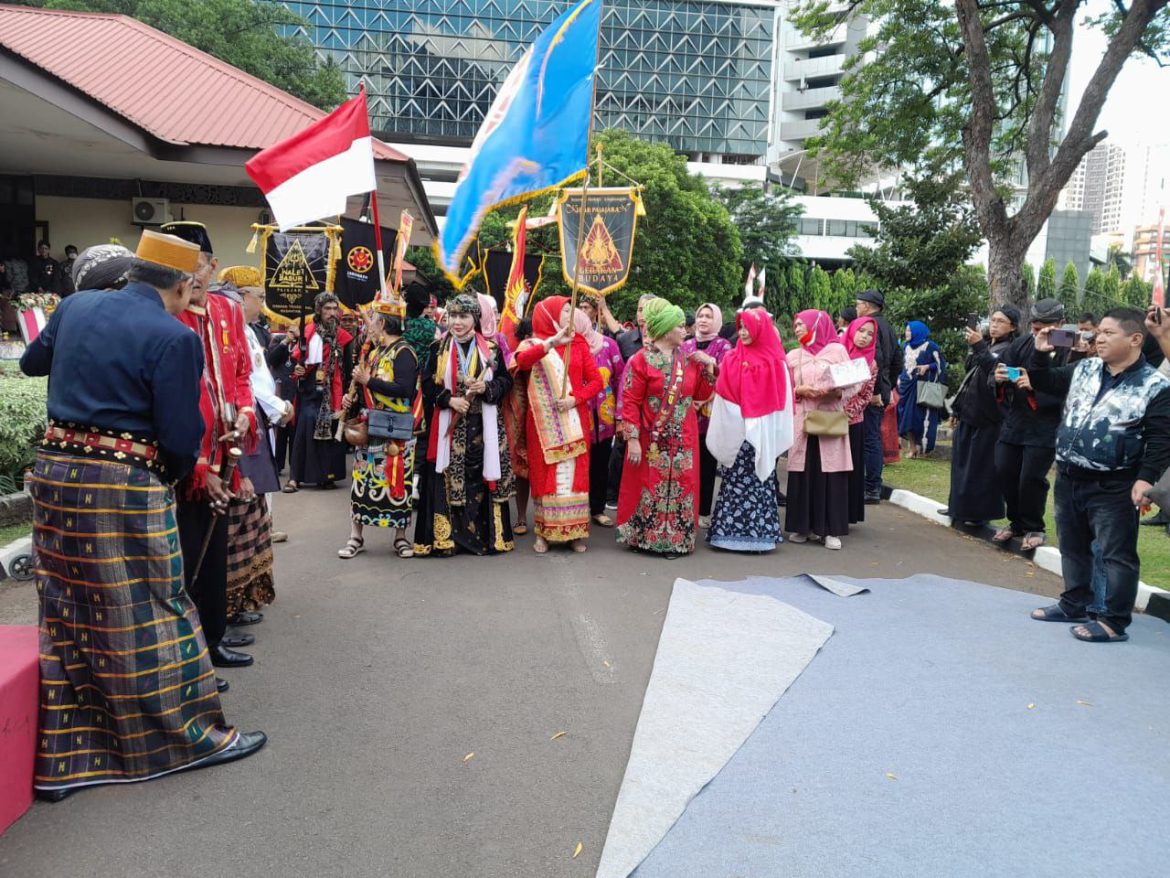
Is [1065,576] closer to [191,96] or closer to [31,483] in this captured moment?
[31,483]

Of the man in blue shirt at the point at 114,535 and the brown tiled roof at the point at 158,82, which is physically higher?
the brown tiled roof at the point at 158,82

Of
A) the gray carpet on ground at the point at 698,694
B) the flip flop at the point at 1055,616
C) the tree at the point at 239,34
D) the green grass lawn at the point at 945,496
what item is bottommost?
the green grass lawn at the point at 945,496

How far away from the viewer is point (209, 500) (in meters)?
3.96

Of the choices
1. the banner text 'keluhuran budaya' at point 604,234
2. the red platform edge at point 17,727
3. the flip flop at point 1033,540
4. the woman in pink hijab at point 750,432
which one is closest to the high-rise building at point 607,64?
the banner text 'keluhuran budaya' at point 604,234

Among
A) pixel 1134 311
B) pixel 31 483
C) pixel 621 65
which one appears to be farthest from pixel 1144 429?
pixel 621 65

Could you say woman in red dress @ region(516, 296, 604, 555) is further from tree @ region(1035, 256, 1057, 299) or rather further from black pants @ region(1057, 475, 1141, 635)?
tree @ region(1035, 256, 1057, 299)

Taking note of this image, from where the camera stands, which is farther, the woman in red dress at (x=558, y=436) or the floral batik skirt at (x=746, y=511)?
the floral batik skirt at (x=746, y=511)

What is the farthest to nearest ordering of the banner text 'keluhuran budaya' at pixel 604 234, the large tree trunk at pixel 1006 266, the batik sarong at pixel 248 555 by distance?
the large tree trunk at pixel 1006 266
the banner text 'keluhuran budaya' at pixel 604 234
the batik sarong at pixel 248 555

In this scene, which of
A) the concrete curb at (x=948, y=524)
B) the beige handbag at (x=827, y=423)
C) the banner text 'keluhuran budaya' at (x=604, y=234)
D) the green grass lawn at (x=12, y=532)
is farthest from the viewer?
the banner text 'keluhuran budaya' at (x=604, y=234)

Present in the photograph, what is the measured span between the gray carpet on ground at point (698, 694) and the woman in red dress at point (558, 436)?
1154 millimetres

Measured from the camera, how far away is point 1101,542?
4.99m

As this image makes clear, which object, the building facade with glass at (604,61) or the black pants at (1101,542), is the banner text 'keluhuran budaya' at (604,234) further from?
the building facade with glass at (604,61)

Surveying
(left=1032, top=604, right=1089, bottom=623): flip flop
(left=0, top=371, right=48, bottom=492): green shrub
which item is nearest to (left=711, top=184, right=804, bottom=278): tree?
(left=0, top=371, right=48, bottom=492): green shrub

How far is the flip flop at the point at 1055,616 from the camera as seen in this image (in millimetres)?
5304
